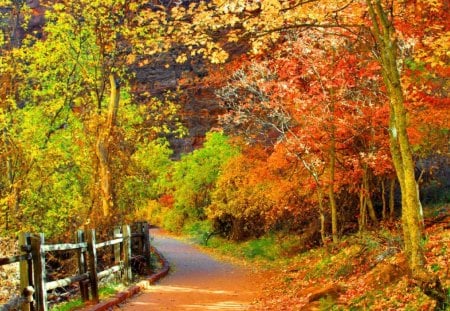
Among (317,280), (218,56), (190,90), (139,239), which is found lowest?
(317,280)

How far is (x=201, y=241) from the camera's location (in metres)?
29.9

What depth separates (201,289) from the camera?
13055mm

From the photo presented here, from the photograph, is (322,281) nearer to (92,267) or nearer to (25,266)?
(92,267)

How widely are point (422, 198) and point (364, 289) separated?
9420 millimetres

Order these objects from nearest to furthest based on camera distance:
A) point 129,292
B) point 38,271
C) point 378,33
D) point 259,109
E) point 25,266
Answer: point 378,33
point 25,266
point 38,271
point 129,292
point 259,109

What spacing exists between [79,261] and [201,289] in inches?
160

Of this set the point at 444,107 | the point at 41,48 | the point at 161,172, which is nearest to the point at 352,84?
the point at 444,107

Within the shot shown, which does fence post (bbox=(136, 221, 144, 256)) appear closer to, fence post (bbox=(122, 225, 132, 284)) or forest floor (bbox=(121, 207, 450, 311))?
forest floor (bbox=(121, 207, 450, 311))

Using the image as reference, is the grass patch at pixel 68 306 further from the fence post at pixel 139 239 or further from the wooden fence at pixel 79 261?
the fence post at pixel 139 239

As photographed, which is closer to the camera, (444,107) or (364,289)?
(364,289)

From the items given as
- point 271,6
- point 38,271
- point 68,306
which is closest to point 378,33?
point 271,6

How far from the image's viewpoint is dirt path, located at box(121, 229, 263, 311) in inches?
418

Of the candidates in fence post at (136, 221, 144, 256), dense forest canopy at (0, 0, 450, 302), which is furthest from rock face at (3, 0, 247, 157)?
fence post at (136, 221, 144, 256)

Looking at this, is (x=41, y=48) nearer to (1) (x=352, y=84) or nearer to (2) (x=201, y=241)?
(1) (x=352, y=84)
